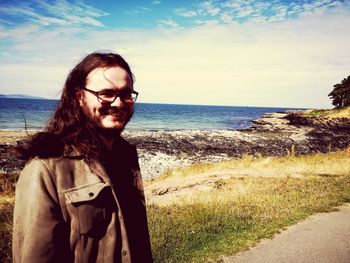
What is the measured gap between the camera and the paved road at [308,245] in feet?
19.0

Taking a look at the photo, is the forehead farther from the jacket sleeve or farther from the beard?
the jacket sleeve

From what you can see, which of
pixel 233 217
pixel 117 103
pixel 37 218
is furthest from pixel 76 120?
pixel 233 217

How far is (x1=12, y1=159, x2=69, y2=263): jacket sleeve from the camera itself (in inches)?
65.2

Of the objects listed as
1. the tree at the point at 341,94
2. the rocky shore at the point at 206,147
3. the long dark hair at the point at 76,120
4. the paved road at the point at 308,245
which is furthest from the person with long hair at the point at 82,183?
the tree at the point at 341,94

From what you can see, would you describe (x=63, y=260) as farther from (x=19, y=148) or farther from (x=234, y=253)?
(x=234, y=253)

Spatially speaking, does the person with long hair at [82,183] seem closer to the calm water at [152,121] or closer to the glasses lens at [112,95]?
the glasses lens at [112,95]

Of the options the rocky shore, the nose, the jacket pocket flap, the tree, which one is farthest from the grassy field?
the tree

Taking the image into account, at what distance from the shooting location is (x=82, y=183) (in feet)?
6.25

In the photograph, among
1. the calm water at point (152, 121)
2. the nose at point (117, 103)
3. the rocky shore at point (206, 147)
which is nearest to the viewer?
the nose at point (117, 103)

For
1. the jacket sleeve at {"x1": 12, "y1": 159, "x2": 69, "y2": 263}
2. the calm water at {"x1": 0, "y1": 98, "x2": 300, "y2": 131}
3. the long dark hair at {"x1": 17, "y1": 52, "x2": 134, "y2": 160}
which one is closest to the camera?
the jacket sleeve at {"x1": 12, "y1": 159, "x2": 69, "y2": 263}

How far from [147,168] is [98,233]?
1811 centimetres

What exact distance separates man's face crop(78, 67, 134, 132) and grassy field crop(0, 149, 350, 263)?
13.9ft

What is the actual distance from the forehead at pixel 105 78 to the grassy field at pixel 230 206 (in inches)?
175

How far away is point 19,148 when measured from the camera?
1.83 metres
